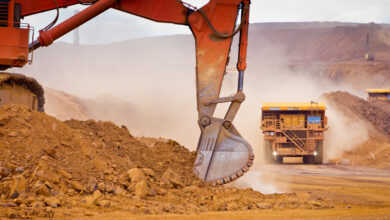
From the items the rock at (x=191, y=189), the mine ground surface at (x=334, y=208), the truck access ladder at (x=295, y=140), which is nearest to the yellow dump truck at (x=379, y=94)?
the truck access ladder at (x=295, y=140)

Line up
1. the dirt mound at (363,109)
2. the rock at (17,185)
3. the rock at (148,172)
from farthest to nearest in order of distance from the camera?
the dirt mound at (363,109) < the rock at (148,172) < the rock at (17,185)

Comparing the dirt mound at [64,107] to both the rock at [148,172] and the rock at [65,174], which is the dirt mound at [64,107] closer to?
the rock at [148,172]

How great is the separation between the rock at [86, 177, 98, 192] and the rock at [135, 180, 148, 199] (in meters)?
0.62

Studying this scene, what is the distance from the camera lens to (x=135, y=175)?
9195 mm

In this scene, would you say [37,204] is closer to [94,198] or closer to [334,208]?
[94,198]

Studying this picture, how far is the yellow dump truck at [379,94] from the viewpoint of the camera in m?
44.2

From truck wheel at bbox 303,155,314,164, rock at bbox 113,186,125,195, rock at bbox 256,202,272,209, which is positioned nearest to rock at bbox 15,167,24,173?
rock at bbox 113,186,125,195

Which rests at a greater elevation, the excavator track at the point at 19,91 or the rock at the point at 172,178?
the excavator track at the point at 19,91

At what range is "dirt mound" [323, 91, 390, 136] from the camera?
36969mm

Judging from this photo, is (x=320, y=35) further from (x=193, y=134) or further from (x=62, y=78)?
(x=193, y=134)

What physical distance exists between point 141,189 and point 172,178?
1183 millimetres

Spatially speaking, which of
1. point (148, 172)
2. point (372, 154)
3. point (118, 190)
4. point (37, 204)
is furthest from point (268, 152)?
point (37, 204)

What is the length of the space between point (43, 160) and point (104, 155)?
1304mm

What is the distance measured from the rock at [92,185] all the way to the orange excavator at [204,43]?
228 cm
